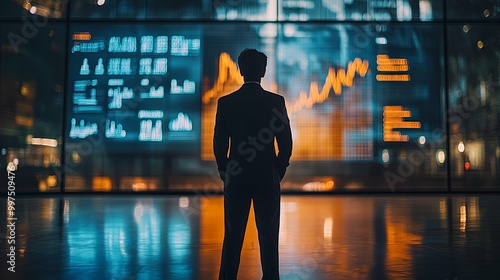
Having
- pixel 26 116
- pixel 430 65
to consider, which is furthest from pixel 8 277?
pixel 430 65

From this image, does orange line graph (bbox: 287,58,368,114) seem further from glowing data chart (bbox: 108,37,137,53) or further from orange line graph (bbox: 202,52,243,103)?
glowing data chart (bbox: 108,37,137,53)

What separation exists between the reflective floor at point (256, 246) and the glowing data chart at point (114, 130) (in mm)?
4379

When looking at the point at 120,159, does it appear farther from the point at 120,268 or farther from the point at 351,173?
the point at 120,268

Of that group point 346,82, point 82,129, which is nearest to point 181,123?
point 82,129

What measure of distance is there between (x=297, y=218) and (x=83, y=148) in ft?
A: 21.6

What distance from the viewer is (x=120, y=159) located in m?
11.0

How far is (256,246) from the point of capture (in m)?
4.08

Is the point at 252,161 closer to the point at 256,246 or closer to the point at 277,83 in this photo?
the point at 256,246

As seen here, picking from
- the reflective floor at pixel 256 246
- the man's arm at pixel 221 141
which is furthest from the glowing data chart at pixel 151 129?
the man's arm at pixel 221 141

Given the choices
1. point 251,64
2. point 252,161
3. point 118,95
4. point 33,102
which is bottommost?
point 252,161

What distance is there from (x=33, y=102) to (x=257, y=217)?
10.2 meters

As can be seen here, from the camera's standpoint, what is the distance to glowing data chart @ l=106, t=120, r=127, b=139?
36.0ft

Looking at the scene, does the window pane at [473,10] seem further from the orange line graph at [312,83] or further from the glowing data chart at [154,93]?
the glowing data chart at [154,93]

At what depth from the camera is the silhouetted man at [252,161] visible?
2.27 meters
